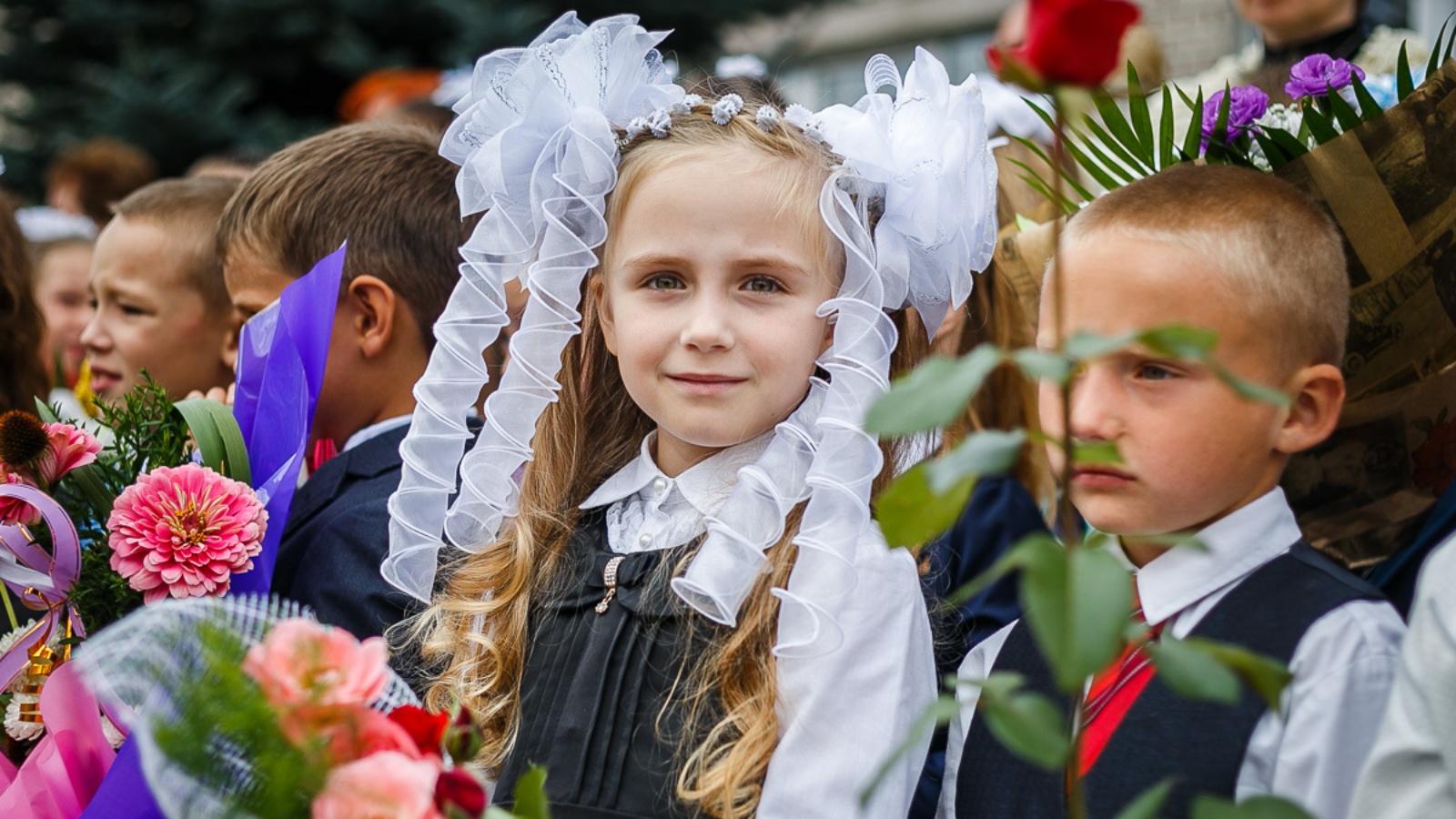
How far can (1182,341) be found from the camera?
0.96 metres

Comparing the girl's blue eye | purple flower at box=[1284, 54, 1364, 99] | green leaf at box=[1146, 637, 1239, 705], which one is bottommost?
green leaf at box=[1146, 637, 1239, 705]

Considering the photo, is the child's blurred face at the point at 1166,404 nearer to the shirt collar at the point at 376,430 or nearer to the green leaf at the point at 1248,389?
the green leaf at the point at 1248,389

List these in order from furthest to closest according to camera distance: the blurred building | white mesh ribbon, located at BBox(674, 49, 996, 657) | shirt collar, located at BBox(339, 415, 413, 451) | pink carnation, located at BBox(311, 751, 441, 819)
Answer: the blurred building → shirt collar, located at BBox(339, 415, 413, 451) → white mesh ribbon, located at BBox(674, 49, 996, 657) → pink carnation, located at BBox(311, 751, 441, 819)

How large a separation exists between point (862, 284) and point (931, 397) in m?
0.99

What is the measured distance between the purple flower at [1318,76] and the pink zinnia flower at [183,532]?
1.69 m

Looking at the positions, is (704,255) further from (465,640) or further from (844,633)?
(465,640)

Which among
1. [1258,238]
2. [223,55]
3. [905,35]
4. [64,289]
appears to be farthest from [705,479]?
[905,35]

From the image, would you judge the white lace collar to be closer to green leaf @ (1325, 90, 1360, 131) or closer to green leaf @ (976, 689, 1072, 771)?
green leaf @ (1325, 90, 1360, 131)

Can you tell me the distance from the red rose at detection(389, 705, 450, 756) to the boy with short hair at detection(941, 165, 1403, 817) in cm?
85

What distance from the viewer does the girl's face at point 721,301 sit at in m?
2.00

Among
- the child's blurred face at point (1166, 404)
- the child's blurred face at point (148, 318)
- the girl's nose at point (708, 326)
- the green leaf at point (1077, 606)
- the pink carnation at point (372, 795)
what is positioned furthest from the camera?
the child's blurred face at point (148, 318)

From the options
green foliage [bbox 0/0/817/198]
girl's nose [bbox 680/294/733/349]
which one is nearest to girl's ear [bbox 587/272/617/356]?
girl's nose [bbox 680/294/733/349]

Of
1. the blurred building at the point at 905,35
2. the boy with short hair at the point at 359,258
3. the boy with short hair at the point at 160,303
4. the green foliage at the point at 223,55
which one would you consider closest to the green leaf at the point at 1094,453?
the boy with short hair at the point at 359,258

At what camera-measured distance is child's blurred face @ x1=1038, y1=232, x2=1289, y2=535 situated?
1.73m
